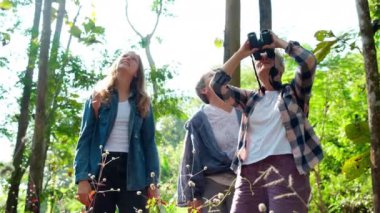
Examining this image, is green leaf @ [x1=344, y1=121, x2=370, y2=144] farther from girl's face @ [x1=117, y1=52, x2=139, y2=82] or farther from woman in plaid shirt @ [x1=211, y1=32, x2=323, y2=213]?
girl's face @ [x1=117, y1=52, x2=139, y2=82]

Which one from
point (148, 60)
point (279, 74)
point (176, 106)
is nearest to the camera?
point (279, 74)

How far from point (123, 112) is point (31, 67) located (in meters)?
6.24

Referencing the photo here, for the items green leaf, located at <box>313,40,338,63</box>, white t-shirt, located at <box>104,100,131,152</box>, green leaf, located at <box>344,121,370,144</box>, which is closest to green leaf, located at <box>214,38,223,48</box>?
white t-shirt, located at <box>104,100,131,152</box>

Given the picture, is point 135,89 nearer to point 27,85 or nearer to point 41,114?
point 41,114

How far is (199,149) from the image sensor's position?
390 centimetres

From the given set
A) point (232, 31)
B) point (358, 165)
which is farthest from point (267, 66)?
point (232, 31)

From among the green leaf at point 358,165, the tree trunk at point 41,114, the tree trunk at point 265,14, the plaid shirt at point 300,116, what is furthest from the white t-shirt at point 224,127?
the tree trunk at point 41,114

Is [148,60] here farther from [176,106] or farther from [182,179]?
[182,179]

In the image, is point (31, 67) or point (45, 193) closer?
point (45, 193)

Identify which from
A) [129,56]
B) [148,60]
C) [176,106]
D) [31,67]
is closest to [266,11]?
[129,56]

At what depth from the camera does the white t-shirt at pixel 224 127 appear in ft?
12.8

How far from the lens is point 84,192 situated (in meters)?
3.73

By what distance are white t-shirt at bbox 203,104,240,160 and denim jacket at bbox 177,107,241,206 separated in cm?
3

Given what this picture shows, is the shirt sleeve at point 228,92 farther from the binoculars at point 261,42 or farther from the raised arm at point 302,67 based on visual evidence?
the raised arm at point 302,67
